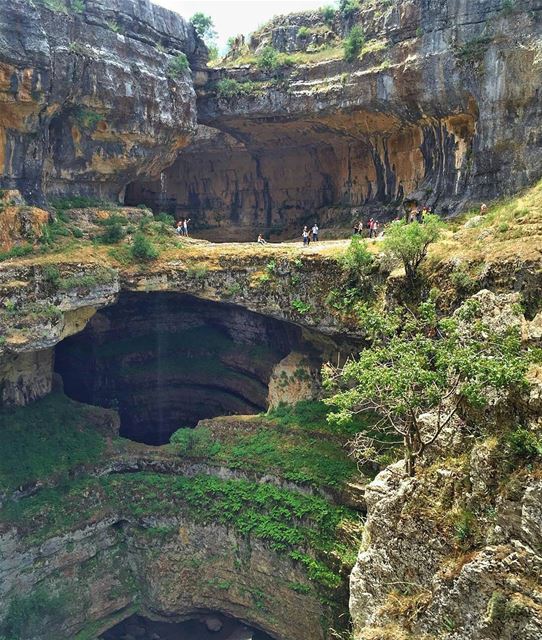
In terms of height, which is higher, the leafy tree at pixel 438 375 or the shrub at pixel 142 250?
the shrub at pixel 142 250

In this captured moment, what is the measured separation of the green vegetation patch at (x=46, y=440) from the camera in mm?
18141

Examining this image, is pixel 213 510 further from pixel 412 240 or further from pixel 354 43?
pixel 354 43

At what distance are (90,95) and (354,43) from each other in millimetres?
10881

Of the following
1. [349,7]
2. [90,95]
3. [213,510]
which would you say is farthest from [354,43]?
[213,510]

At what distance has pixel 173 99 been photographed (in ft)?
74.0

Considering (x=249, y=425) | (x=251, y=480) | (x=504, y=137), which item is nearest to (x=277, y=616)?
(x=251, y=480)

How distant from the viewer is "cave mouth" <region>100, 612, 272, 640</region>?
18.7 meters

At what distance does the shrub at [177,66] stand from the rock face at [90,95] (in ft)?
0.25

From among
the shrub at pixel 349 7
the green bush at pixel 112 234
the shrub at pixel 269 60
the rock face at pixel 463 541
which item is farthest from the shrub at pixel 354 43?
the rock face at pixel 463 541

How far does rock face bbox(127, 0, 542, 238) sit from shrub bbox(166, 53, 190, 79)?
6.74 ft

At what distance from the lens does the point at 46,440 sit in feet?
63.2

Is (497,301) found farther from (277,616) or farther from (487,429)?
(277,616)

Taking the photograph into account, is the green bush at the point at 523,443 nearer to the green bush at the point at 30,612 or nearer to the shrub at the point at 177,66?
the green bush at the point at 30,612

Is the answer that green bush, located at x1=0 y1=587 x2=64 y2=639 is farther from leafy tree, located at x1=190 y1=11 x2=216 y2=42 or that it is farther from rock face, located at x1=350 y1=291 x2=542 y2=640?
leafy tree, located at x1=190 y1=11 x2=216 y2=42
